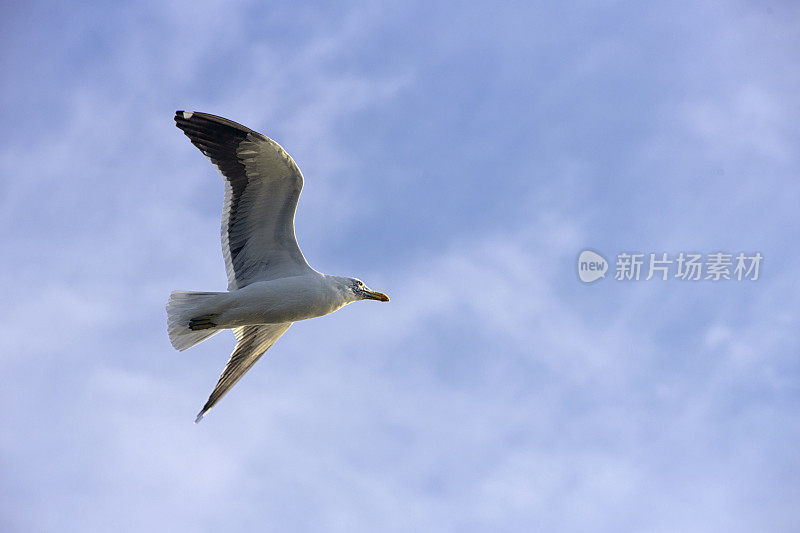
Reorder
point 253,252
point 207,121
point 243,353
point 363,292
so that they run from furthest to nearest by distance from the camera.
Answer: point 243,353
point 363,292
point 253,252
point 207,121

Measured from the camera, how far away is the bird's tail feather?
1148 cm

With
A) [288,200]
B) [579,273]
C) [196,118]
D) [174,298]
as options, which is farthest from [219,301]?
[579,273]

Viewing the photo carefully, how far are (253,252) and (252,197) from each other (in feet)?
2.57

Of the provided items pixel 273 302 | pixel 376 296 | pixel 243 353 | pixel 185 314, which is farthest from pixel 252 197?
pixel 243 353

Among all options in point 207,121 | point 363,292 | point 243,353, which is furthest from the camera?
point 243,353

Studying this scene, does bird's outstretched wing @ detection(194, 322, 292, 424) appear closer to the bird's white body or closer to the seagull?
the seagull

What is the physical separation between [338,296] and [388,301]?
0.84 m

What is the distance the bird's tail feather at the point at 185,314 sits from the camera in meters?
11.5

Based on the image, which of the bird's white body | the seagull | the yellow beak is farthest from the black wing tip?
the yellow beak

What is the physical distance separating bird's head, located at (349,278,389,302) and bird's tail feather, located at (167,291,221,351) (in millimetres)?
1842

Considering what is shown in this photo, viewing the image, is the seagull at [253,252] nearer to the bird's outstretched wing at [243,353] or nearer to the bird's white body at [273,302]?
the bird's white body at [273,302]

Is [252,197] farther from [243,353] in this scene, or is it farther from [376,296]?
[243,353]

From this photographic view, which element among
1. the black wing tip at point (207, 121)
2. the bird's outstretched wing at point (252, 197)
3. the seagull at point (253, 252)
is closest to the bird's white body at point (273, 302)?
the seagull at point (253, 252)

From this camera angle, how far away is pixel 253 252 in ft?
39.2
